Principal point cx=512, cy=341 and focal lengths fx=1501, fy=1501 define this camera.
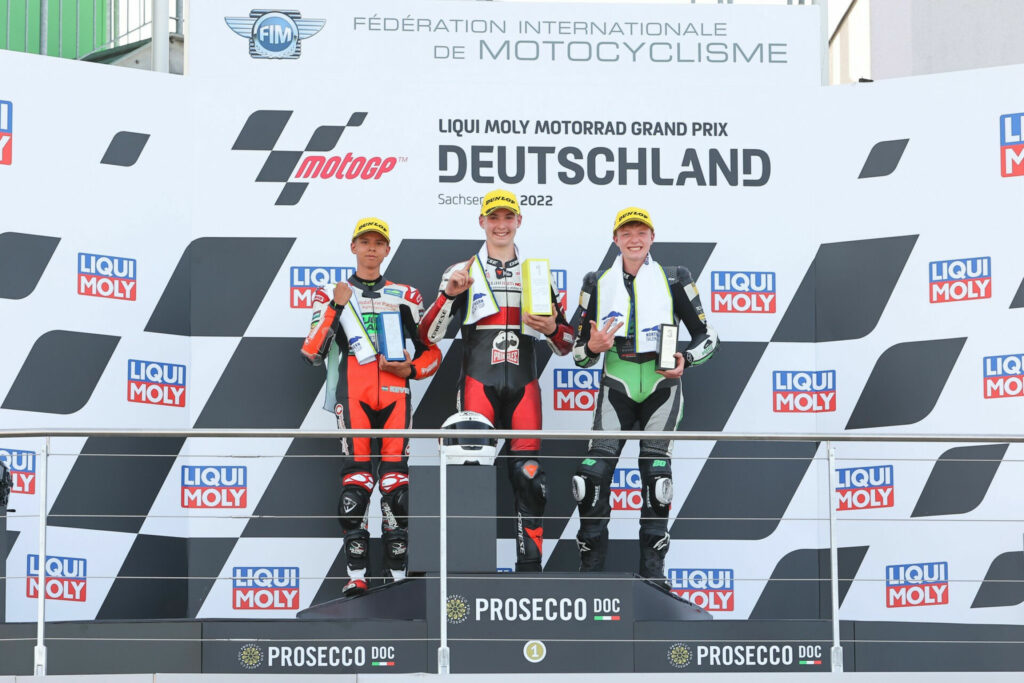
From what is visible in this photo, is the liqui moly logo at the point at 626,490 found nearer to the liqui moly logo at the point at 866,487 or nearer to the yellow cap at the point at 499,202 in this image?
the liqui moly logo at the point at 866,487

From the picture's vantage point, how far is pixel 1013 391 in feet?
23.0

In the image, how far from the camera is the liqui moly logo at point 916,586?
7035 mm

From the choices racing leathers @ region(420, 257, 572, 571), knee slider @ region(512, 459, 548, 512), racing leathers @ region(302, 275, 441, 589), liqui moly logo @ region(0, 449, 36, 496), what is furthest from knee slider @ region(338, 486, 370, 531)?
liqui moly logo @ region(0, 449, 36, 496)

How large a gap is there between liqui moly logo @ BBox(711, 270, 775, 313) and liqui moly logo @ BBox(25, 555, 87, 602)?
10.6 ft

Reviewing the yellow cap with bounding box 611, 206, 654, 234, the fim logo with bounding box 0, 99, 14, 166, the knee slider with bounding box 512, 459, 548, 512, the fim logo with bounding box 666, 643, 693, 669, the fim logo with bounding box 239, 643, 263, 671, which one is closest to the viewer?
the fim logo with bounding box 239, 643, 263, 671

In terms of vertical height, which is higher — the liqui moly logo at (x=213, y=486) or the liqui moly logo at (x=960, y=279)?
the liqui moly logo at (x=960, y=279)

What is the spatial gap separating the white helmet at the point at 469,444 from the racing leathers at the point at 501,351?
0.15m

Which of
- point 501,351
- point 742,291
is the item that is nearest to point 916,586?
point 742,291

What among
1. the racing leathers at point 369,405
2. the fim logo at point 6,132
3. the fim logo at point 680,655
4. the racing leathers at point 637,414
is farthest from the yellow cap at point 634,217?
the fim logo at point 6,132

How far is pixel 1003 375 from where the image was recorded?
7.06m

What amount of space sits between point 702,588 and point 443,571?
224cm

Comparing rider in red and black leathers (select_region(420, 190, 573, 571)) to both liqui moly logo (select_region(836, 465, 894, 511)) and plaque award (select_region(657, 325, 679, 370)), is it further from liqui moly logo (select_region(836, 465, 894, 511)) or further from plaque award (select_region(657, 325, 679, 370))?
liqui moly logo (select_region(836, 465, 894, 511))

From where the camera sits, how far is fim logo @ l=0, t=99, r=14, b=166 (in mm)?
6996

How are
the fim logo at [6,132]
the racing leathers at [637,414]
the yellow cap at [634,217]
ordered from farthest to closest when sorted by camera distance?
the fim logo at [6,132] → the yellow cap at [634,217] → the racing leathers at [637,414]
